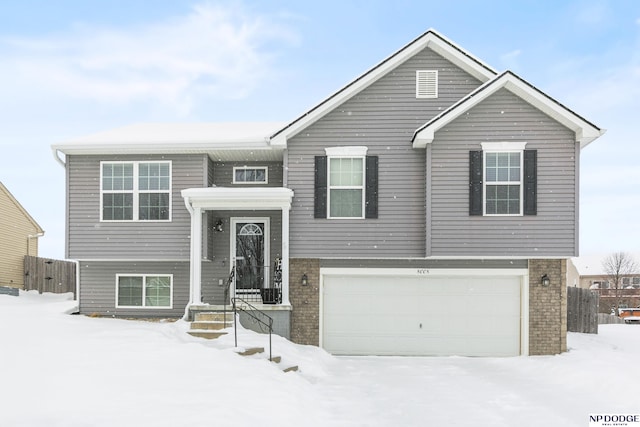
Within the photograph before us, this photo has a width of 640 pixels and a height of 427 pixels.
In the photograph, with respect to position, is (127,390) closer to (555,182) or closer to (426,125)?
(426,125)

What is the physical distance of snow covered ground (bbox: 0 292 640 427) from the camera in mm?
7461

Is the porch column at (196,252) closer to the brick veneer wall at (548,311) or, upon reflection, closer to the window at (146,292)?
the window at (146,292)

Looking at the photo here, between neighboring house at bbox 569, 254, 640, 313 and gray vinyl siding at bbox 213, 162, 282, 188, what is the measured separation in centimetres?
4041

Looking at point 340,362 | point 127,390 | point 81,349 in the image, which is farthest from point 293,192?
point 127,390

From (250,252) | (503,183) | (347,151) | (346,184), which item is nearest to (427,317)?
(503,183)

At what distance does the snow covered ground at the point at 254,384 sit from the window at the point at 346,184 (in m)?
3.67

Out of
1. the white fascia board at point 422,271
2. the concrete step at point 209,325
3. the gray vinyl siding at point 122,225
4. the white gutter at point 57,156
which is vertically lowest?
the concrete step at point 209,325

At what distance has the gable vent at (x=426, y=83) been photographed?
1539 centimetres

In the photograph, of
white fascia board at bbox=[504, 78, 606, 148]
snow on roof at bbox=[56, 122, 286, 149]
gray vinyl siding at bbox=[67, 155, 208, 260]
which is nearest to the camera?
white fascia board at bbox=[504, 78, 606, 148]

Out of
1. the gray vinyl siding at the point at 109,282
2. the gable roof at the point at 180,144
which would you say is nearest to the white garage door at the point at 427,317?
the gable roof at the point at 180,144

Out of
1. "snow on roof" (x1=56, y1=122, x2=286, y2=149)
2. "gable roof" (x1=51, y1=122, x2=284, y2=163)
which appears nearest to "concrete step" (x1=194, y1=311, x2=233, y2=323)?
"gable roof" (x1=51, y1=122, x2=284, y2=163)

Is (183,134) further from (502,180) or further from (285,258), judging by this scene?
(502,180)

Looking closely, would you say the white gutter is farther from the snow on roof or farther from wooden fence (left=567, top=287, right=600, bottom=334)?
wooden fence (left=567, top=287, right=600, bottom=334)

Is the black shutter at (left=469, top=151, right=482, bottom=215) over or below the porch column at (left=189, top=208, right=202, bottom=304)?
over
